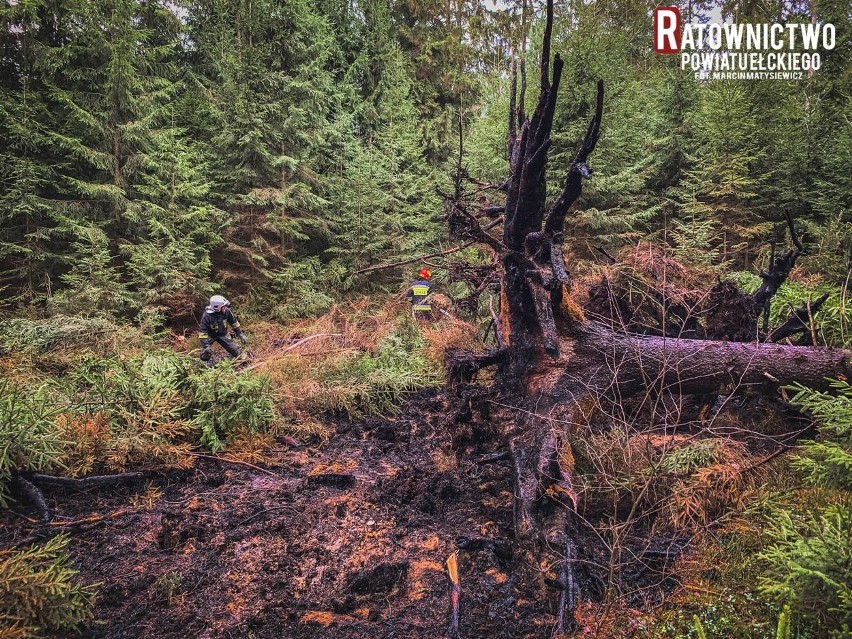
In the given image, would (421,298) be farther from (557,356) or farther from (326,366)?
(557,356)

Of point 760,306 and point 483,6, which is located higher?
point 483,6

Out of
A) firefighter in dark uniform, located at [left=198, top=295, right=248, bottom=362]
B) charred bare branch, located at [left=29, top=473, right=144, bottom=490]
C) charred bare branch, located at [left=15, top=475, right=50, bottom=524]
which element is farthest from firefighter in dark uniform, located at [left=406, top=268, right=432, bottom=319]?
charred bare branch, located at [left=15, top=475, right=50, bottom=524]

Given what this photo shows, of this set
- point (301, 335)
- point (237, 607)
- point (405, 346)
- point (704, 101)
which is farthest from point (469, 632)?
point (704, 101)

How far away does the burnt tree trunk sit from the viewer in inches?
118

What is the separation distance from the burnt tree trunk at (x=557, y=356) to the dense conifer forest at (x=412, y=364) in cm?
3

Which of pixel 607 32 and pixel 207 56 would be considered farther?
pixel 207 56

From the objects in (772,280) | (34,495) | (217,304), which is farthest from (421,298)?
(34,495)

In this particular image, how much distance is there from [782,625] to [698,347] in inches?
113

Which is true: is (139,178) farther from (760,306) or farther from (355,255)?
(760,306)

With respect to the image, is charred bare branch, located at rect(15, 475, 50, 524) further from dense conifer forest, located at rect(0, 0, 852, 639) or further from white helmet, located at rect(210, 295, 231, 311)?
white helmet, located at rect(210, 295, 231, 311)

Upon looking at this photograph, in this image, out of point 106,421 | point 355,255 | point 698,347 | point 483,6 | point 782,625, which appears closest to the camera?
point 782,625

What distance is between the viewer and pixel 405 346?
317 inches

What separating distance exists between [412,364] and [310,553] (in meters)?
4.21

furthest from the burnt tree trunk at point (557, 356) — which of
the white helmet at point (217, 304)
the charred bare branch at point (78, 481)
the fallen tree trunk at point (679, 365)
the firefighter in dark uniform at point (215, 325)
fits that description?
the firefighter in dark uniform at point (215, 325)
